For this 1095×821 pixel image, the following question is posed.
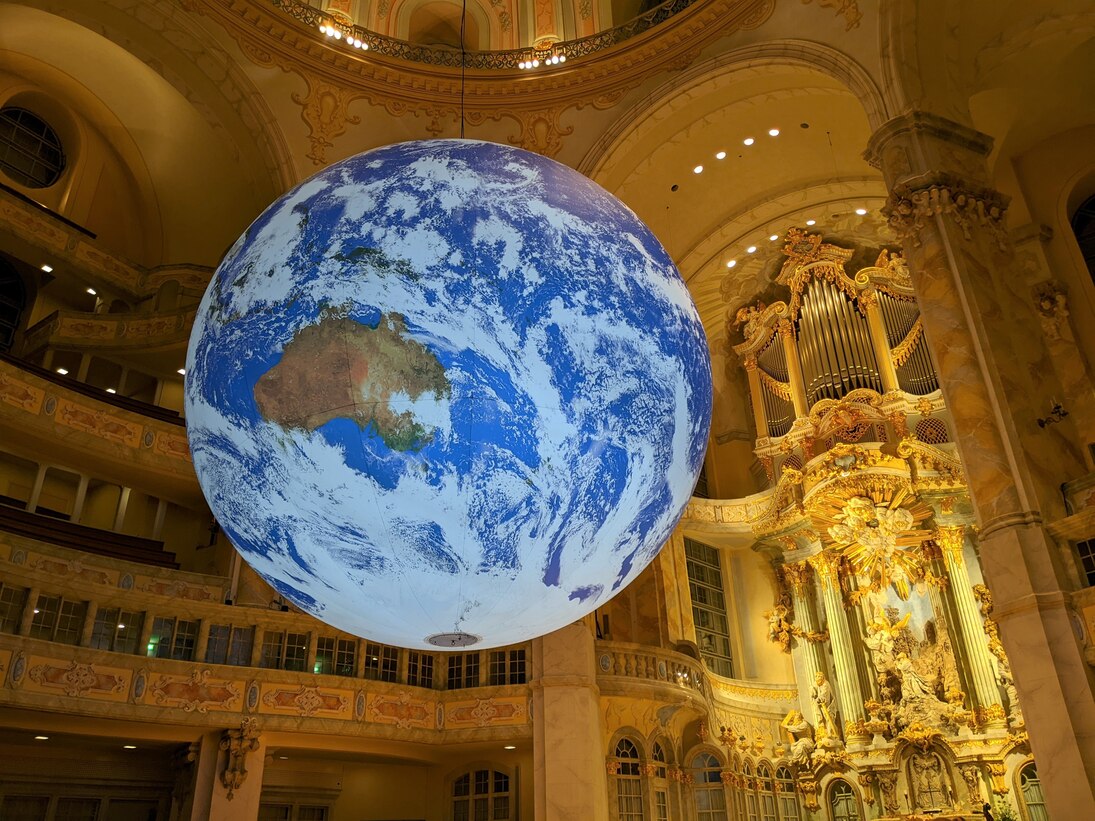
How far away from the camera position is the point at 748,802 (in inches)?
637

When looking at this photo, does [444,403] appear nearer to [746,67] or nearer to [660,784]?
[660,784]

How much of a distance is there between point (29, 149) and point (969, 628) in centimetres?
2185

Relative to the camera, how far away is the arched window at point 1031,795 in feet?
48.5

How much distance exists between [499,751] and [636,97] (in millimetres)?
12210

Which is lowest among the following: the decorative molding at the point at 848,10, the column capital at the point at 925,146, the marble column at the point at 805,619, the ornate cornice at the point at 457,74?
the marble column at the point at 805,619

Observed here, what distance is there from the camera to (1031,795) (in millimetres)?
14945

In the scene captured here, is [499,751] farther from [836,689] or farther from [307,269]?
[307,269]

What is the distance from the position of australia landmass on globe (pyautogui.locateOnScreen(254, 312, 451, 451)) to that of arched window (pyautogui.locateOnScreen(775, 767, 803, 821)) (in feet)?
54.2

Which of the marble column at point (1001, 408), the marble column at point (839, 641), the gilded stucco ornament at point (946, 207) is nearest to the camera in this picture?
the marble column at point (1001, 408)

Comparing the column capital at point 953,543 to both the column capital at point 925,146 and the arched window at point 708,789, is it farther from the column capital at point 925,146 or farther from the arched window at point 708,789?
the column capital at point 925,146

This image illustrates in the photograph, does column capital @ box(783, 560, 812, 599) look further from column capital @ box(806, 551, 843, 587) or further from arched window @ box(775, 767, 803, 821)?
arched window @ box(775, 767, 803, 821)

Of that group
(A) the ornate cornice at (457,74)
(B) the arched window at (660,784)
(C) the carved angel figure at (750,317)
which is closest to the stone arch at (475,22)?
(A) the ornate cornice at (457,74)

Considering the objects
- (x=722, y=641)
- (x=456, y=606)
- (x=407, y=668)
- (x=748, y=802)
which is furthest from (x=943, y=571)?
(x=456, y=606)

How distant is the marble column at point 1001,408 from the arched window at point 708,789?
7.81 metres
